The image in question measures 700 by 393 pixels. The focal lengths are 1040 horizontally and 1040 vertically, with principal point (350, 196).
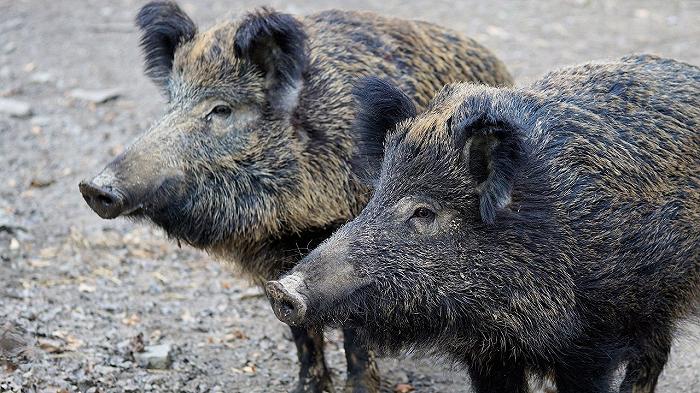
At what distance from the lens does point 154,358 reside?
635 centimetres

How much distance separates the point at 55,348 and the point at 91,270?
5.79 feet

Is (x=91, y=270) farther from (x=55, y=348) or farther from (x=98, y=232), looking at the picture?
(x=55, y=348)

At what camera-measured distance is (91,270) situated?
311 inches

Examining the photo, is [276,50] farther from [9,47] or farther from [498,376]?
[9,47]

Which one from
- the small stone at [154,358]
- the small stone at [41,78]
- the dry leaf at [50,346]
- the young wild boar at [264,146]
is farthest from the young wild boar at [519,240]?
the small stone at [41,78]

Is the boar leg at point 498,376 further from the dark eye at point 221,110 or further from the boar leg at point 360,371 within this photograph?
the dark eye at point 221,110

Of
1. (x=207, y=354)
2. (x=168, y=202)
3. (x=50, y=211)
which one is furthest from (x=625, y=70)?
(x=50, y=211)

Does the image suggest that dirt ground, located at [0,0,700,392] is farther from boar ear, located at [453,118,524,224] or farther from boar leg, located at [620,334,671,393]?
boar ear, located at [453,118,524,224]

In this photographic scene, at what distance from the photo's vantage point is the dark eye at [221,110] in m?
6.01

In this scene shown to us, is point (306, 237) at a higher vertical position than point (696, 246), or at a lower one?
lower

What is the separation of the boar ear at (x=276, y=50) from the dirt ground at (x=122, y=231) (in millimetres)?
971

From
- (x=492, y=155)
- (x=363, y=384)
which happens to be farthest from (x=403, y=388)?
(x=492, y=155)

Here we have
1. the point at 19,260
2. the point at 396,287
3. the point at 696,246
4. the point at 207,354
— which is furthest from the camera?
the point at 19,260

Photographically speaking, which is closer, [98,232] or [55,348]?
[55,348]
